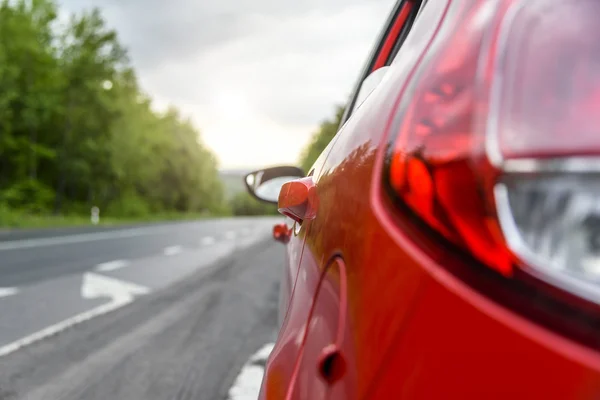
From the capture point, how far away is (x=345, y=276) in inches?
44.8

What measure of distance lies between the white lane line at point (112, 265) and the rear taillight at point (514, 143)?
10.2 m

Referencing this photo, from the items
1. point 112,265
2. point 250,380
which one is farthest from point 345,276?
point 112,265

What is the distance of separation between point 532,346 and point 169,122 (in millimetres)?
86280

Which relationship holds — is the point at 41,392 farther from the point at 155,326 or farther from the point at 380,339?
the point at 380,339

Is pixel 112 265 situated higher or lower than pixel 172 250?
higher

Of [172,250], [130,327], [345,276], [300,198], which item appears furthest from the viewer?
[172,250]

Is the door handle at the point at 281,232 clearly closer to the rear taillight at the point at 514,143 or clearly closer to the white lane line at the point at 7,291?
the rear taillight at the point at 514,143

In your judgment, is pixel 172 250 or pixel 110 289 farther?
pixel 172 250

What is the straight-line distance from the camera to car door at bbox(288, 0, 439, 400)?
1029mm

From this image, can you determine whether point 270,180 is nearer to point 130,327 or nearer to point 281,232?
point 281,232

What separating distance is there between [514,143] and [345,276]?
365mm

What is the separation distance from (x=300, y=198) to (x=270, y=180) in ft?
6.15

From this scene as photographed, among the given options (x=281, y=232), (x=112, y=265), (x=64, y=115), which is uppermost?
(x=64, y=115)

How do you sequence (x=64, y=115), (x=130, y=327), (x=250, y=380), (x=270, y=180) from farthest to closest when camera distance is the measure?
(x=64, y=115)
(x=130, y=327)
(x=250, y=380)
(x=270, y=180)
